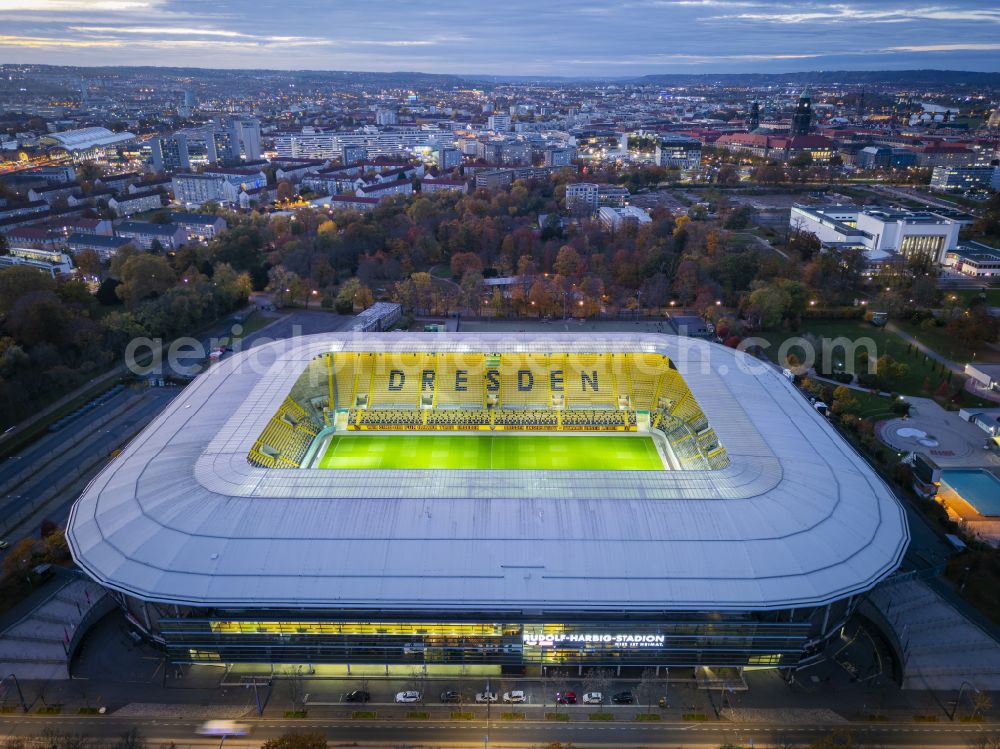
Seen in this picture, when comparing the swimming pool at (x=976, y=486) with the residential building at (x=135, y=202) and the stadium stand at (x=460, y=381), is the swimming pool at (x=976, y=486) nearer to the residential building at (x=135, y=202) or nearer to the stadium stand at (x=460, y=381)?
the stadium stand at (x=460, y=381)

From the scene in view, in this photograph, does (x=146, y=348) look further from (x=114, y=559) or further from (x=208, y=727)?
(x=208, y=727)

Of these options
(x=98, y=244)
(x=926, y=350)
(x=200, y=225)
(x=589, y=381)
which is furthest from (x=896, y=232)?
(x=98, y=244)

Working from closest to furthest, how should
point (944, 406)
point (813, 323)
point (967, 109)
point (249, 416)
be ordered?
point (249, 416)
point (944, 406)
point (813, 323)
point (967, 109)

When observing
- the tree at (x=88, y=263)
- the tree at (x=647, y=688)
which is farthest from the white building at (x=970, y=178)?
the tree at (x=88, y=263)

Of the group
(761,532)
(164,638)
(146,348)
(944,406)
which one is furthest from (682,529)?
(146,348)

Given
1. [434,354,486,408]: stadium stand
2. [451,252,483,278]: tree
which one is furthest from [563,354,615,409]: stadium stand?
[451,252,483,278]: tree

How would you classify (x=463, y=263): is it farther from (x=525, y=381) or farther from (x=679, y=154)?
(x=679, y=154)
